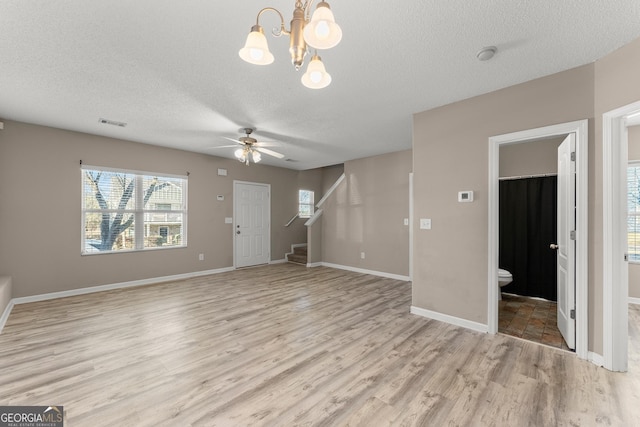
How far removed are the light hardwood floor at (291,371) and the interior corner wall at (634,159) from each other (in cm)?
54

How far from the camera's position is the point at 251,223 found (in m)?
6.67

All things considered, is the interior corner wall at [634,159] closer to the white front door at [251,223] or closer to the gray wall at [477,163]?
the gray wall at [477,163]

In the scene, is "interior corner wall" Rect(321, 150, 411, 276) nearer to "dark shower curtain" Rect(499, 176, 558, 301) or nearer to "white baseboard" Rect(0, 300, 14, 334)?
"dark shower curtain" Rect(499, 176, 558, 301)

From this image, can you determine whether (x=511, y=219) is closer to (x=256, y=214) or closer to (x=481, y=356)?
(x=481, y=356)

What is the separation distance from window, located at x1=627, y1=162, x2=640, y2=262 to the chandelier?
509cm

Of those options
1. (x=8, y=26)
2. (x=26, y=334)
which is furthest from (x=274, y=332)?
(x=8, y=26)

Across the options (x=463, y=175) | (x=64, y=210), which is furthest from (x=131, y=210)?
(x=463, y=175)

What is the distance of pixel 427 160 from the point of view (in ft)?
11.1

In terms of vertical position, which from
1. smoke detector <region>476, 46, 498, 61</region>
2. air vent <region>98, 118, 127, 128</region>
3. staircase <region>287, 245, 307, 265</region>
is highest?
smoke detector <region>476, 46, 498, 61</region>

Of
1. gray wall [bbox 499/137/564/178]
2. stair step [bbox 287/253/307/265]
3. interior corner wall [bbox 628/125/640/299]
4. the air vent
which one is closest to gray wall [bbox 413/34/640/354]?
gray wall [bbox 499/137/564/178]

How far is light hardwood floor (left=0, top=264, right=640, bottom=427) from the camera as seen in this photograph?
1713 mm

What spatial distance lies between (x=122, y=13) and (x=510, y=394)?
374cm

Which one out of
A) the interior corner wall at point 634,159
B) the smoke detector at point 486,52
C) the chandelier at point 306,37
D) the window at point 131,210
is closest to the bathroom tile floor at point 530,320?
the interior corner wall at point 634,159

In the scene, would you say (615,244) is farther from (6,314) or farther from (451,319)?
(6,314)
